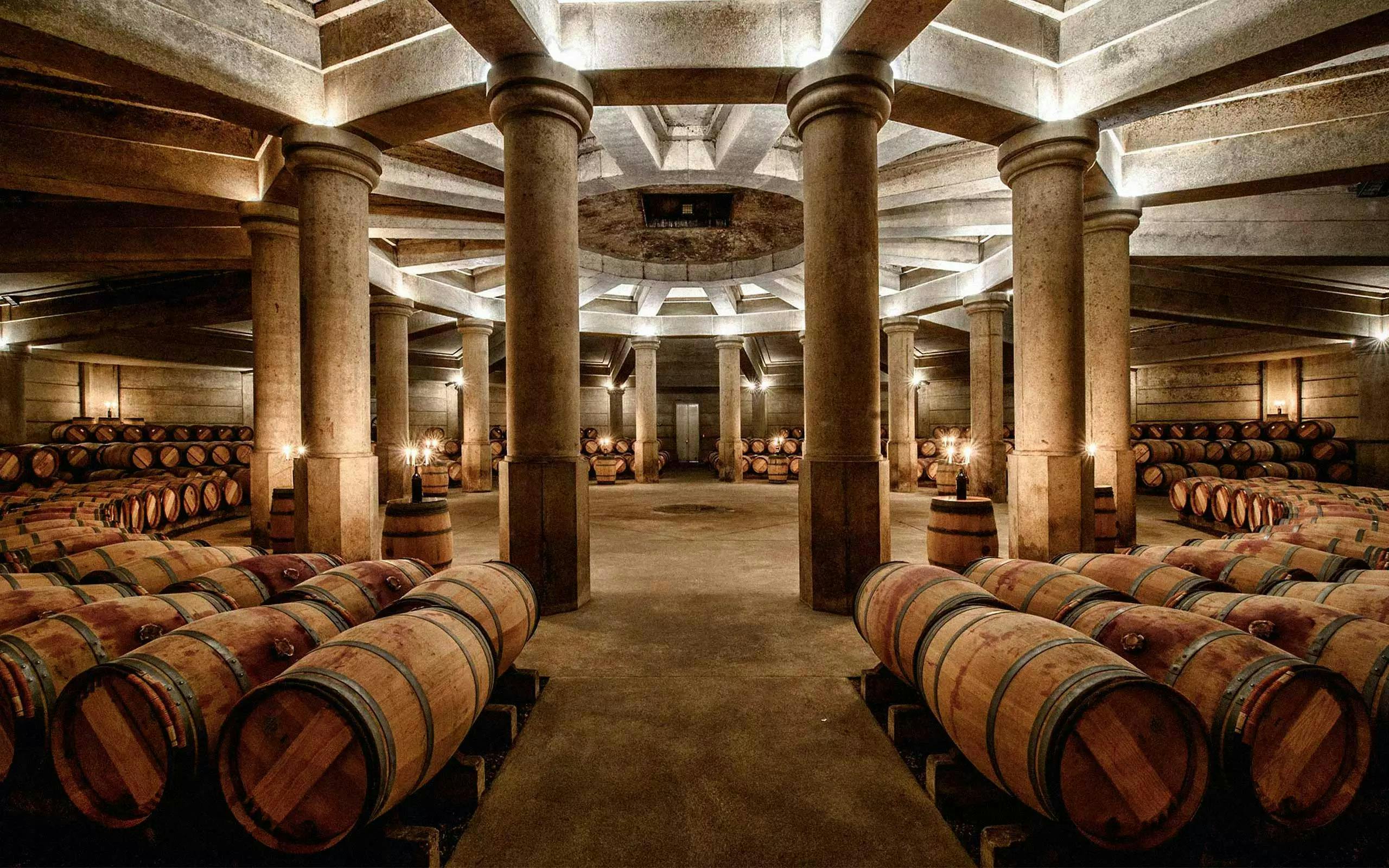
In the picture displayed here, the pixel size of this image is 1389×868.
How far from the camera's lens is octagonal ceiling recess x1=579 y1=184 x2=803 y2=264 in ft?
33.9

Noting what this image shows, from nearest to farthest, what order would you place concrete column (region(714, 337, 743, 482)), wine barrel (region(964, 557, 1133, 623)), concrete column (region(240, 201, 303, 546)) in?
wine barrel (region(964, 557, 1133, 623)) → concrete column (region(240, 201, 303, 546)) → concrete column (region(714, 337, 743, 482))

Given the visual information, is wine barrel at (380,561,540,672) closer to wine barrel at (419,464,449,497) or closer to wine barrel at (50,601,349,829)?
wine barrel at (50,601,349,829)

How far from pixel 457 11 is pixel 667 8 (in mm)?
1855

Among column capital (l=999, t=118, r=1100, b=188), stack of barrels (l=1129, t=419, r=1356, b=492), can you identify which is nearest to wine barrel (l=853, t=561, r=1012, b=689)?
column capital (l=999, t=118, r=1100, b=188)

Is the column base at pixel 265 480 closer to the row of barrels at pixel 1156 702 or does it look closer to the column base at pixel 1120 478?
the row of barrels at pixel 1156 702

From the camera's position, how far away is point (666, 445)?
Result: 25641mm

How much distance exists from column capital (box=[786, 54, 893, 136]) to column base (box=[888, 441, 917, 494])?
11.4m

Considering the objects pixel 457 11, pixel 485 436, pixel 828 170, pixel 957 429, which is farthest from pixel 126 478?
pixel 957 429

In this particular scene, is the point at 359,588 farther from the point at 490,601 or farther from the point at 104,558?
the point at 104,558

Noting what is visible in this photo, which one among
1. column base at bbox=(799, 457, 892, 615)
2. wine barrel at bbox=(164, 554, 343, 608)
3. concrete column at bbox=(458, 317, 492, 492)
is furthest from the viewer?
concrete column at bbox=(458, 317, 492, 492)

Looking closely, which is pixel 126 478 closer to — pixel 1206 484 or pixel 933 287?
pixel 933 287

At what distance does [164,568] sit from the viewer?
379cm

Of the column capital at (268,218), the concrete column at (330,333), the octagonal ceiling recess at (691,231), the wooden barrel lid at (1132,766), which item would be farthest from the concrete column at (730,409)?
the wooden barrel lid at (1132,766)

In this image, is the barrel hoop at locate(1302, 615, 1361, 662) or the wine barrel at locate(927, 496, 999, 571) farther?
the wine barrel at locate(927, 496, 999, 571)
